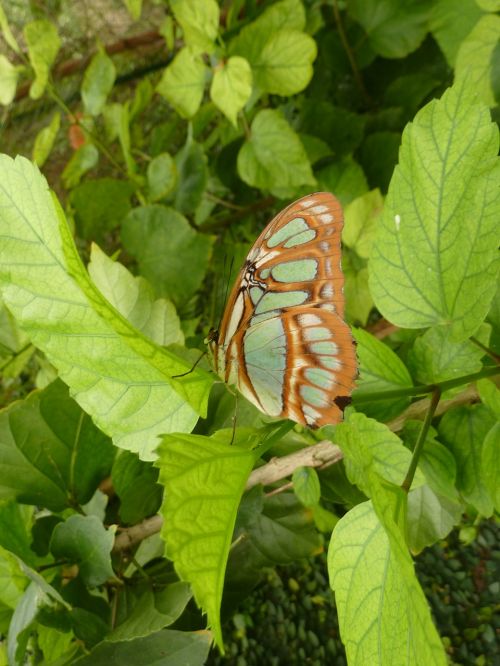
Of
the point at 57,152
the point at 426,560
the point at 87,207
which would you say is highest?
the point at 87,207

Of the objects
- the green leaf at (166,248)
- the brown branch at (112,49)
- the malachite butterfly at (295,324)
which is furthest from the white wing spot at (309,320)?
the brown branch at (112,49)

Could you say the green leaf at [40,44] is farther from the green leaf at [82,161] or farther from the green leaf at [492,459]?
the green leaf at [492,459]

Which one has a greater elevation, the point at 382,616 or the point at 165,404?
the point at 165,404

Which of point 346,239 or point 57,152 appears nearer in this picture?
point 346,239

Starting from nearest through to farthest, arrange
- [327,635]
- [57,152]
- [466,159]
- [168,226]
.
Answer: [466,159] < [327,635] < [168,226] < [57,152]

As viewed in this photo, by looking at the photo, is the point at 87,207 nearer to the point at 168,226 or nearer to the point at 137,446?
the point at 168,226

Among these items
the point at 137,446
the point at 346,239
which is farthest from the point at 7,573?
the point at 346,239
